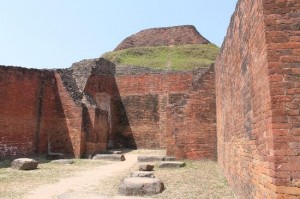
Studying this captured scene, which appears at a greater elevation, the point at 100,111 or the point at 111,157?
the point at 100,111

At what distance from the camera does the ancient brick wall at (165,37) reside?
36.0m

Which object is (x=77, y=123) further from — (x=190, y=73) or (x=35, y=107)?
(x=190, y=73)

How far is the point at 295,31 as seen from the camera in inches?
133

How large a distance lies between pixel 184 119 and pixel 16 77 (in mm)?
7010

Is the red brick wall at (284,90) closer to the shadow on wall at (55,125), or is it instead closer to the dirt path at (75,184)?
the dirt path at (75,184)

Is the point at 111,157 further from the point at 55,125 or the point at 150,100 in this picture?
the point at 150,100

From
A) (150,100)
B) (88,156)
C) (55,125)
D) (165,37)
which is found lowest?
(88,156)

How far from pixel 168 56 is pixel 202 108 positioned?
20.6m

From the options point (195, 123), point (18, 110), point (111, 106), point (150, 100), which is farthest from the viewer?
point (111, 106)

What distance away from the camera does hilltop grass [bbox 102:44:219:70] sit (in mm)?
28391

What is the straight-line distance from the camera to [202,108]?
11602 mm

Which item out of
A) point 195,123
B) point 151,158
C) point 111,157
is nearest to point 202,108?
point 195,123

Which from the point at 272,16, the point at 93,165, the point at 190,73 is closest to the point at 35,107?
the point at 93,165

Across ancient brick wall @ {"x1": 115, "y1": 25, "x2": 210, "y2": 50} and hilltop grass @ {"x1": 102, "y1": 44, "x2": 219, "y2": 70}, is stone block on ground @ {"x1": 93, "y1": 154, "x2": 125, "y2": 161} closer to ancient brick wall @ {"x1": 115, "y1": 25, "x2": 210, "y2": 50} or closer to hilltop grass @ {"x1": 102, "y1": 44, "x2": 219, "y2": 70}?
hilltop grass @ {"x1": 102, "y1": 44, "x2": 219, "y2": 70}
